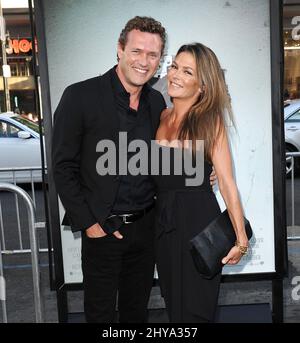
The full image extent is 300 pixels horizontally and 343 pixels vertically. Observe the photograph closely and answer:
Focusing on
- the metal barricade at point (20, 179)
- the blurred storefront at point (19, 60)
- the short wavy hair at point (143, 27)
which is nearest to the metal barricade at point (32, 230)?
the short wavy hair at point (143, 27)

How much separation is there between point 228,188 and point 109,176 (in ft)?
1.96

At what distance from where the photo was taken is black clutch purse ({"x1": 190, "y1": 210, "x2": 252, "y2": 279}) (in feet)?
8.16

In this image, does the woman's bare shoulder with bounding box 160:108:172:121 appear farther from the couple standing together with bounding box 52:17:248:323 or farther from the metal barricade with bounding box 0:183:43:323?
the metal barricade with bounding box 0:183:43:323

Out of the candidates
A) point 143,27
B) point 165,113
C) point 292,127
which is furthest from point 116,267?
point 292,127

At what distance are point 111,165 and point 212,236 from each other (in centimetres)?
62

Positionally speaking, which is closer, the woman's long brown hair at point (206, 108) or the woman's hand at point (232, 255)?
the woman's long brown hair at point (206, 108)

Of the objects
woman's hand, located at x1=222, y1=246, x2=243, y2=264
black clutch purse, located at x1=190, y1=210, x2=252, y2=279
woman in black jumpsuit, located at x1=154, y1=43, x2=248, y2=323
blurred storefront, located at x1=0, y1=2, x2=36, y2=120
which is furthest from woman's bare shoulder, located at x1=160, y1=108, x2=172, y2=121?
blurred storefront, located at x1=0, y1=2, x2=36, y2=120

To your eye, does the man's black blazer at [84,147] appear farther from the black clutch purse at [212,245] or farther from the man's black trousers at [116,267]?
the black clutch purse at [212,245]

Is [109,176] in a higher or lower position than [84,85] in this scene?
lower

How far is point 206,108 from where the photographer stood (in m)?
2.45

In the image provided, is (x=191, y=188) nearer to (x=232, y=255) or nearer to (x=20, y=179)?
(x=232, y=255)

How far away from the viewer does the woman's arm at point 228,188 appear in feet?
8.11

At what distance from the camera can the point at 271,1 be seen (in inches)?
114
